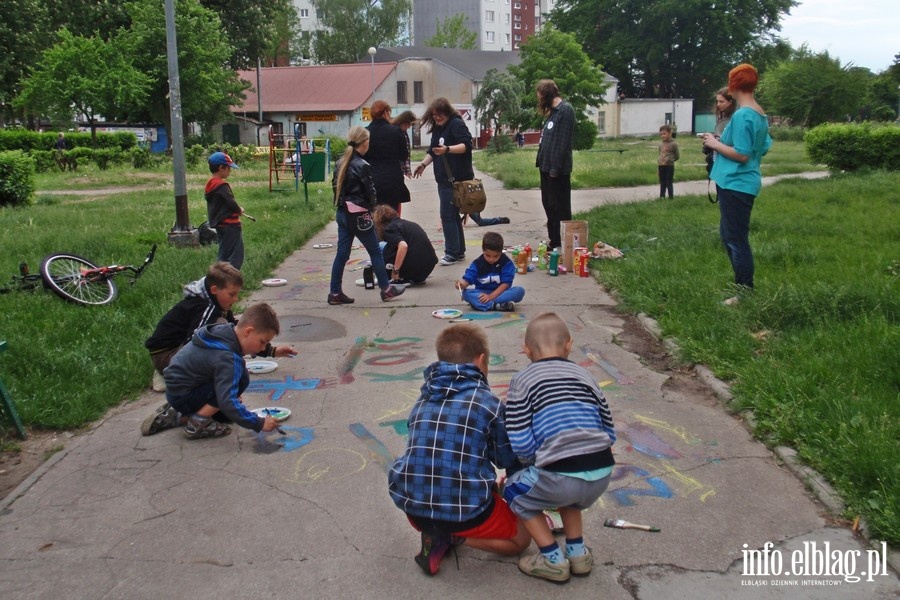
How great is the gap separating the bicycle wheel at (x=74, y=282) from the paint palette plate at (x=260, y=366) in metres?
2.21

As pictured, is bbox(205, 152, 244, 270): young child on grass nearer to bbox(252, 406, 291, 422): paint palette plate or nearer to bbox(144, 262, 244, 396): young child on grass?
bbox(144, 262, 244, 396): young child on grass

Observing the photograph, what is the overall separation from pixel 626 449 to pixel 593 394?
1.35 meters

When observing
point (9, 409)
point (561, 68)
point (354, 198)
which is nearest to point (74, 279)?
point (354, 198)

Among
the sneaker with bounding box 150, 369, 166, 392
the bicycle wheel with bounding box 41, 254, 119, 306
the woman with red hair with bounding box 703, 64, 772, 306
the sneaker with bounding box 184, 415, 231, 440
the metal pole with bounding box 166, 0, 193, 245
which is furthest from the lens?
the metal pole with bounding box 166, 0, 193, 245

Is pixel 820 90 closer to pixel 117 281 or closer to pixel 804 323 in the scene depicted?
pixel 804 323

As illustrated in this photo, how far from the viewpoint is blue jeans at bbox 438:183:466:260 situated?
9686 millimetres

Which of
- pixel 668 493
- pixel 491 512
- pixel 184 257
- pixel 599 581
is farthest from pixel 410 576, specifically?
pixel 184 257

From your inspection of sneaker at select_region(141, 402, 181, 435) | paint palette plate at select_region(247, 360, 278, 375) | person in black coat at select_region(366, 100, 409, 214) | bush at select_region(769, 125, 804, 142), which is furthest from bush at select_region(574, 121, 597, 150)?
sneaker at select_region(141, 402, 181, 435)

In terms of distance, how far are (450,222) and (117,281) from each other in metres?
3.80

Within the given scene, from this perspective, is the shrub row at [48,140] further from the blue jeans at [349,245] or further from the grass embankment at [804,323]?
the grass embankment at [804,323]

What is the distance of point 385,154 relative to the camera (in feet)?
29.6

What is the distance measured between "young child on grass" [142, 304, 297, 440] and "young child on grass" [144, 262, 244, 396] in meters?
0.57

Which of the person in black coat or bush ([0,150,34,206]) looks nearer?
the person in black coat

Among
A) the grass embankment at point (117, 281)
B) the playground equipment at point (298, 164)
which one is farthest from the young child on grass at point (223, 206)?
the playground equipment at point (298, 164)
